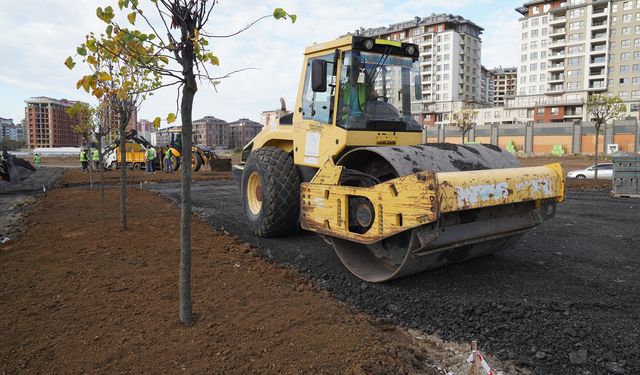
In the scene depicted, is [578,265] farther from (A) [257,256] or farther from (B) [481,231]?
(A) [257,256]

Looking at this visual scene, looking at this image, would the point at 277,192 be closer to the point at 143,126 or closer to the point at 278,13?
the point at 278,13

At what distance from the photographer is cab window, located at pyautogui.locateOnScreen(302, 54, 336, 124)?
5570mm

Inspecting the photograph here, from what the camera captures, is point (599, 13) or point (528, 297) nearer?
point (528, 297)

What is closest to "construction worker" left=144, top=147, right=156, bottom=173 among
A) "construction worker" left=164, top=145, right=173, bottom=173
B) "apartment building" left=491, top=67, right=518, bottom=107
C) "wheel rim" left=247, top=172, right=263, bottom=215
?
"construction worker" left=164, top=145, right=173, bottom=173

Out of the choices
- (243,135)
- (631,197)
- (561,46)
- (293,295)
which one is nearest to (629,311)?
(293,295)

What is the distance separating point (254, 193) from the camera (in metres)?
7.32

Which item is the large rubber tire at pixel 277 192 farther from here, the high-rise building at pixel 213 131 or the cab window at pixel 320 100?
the high-rise building at pixel 213 131

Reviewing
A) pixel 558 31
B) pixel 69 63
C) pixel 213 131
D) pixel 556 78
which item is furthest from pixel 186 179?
pixel 213 131

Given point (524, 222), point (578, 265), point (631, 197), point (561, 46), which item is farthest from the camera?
point (561, 46)

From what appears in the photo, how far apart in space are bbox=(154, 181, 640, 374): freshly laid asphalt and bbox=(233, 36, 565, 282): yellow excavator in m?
0.23

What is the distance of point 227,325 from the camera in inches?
139

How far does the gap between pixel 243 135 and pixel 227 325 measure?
418 ft

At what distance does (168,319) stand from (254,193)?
151 inches

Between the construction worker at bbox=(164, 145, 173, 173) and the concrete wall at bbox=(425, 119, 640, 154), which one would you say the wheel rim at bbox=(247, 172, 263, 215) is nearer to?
the construction worker at bbox=(164, 145, 173, 173)
